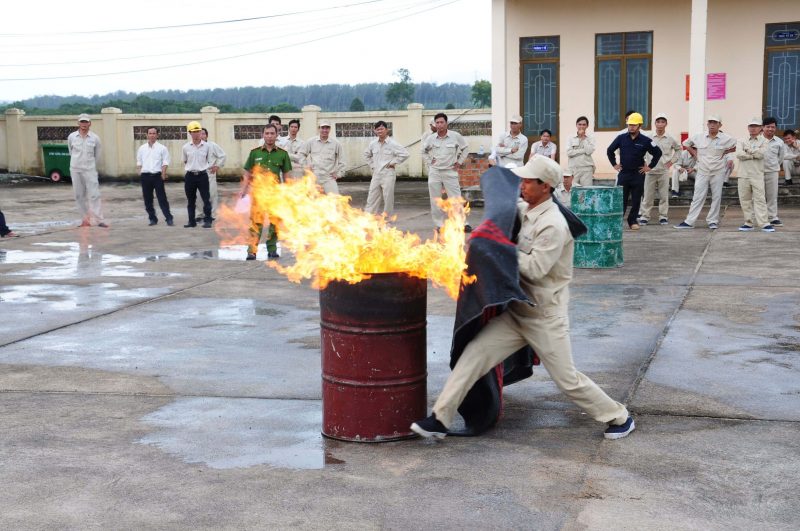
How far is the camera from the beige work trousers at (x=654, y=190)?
16.9 metres

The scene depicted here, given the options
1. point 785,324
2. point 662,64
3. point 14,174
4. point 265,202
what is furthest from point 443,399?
point 14,174

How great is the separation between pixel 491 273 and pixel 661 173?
12109 millimetres

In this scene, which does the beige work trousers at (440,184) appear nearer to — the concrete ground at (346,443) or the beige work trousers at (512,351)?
the concrete ground at (346,443)

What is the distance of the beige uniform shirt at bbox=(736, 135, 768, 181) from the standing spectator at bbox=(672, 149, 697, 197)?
6.21ft

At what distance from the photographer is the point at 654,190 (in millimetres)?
17062

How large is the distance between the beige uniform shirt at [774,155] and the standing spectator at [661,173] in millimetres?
1470

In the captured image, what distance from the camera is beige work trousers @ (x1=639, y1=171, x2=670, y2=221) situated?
16859 millimetres

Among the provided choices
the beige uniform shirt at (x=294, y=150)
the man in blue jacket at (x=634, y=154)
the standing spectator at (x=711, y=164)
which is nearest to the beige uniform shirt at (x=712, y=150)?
the standing spectator at (x=711, y=164)

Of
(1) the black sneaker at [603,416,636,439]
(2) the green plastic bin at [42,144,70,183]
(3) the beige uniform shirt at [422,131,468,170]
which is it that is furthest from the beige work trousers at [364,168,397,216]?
(2) the green plastic bin at [42,144,70,183]

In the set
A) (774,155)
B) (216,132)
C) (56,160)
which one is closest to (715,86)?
(774,155)

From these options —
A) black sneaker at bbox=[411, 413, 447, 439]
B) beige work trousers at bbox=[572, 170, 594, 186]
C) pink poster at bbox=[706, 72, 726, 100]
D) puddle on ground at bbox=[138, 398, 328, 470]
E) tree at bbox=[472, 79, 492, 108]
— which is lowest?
puddle on ground at bbox=[138, 398, 328, 470]

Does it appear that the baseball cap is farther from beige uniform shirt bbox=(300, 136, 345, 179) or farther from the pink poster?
the pink poster

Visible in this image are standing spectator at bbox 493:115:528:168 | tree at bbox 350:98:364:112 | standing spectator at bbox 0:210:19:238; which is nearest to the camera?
standing spectator at bbox 0:210:19:238

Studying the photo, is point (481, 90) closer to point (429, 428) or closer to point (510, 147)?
point (510, 147)
